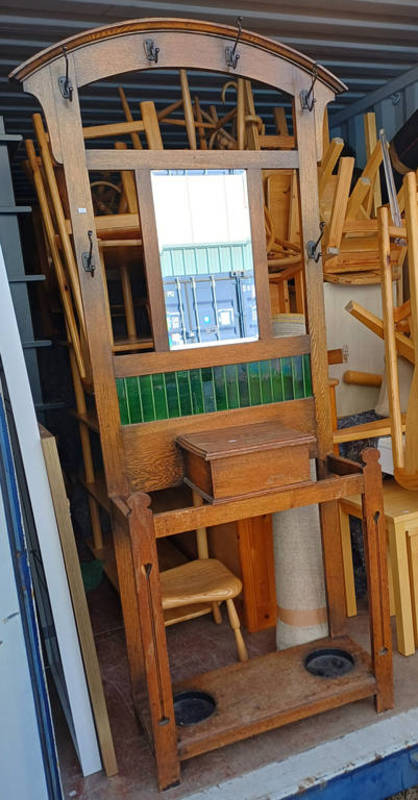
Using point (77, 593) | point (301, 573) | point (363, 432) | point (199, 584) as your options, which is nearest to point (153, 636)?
point (77, 593)

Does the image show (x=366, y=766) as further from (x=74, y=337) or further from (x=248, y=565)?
(x=74, y=337)

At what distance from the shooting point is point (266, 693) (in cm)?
204

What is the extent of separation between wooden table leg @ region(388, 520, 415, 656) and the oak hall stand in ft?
0.97

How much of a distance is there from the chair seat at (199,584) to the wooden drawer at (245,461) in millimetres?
593

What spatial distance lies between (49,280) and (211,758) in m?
3.01

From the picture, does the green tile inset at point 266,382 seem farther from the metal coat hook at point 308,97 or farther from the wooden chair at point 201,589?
the metal coat hook at point 308,97

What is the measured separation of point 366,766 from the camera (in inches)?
73.7

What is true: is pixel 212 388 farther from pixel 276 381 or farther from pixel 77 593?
pixel 77 593

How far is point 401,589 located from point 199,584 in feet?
2.76

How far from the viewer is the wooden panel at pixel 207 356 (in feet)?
6.53

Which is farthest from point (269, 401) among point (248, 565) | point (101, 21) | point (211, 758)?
point (101, 21)

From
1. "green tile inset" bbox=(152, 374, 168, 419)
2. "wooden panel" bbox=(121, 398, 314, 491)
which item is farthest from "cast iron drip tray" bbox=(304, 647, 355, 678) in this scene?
"green tile inset" bbox=(152, 374, 168, 419)

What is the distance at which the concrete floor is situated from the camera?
6.15ft

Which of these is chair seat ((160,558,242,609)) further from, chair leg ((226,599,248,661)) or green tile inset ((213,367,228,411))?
green tile inset ((213,367,228,411))
